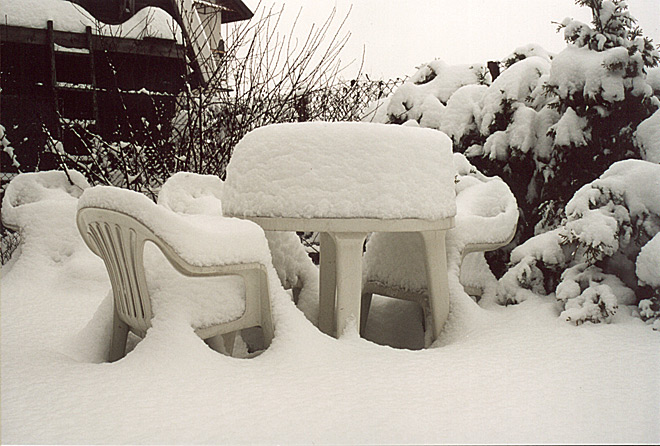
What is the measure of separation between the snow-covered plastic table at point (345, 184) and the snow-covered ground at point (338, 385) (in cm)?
37

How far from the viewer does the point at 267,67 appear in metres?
5.14

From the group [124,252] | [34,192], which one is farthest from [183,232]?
[34,192]

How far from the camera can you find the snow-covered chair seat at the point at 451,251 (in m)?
3.11

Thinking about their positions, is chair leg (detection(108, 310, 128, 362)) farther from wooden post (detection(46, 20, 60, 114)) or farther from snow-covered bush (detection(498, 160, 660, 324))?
wooden post (detection(46, 20, 60, 114))

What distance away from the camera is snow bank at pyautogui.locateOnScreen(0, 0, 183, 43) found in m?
5.53

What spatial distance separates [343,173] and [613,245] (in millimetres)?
1510

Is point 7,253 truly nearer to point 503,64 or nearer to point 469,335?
point 469,335

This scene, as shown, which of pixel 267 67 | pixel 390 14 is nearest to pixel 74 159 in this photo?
pixel 267 67

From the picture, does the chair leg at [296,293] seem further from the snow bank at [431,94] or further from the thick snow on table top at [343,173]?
the snow bank at [431,94]

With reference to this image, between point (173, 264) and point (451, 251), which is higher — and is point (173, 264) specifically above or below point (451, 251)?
above

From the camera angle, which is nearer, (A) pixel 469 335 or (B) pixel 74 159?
(A) pixel 469 335

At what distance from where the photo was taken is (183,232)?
202 centimetres

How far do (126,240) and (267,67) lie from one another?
347cm

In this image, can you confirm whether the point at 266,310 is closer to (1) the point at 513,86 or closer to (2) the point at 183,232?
(2) the point at 183,232
